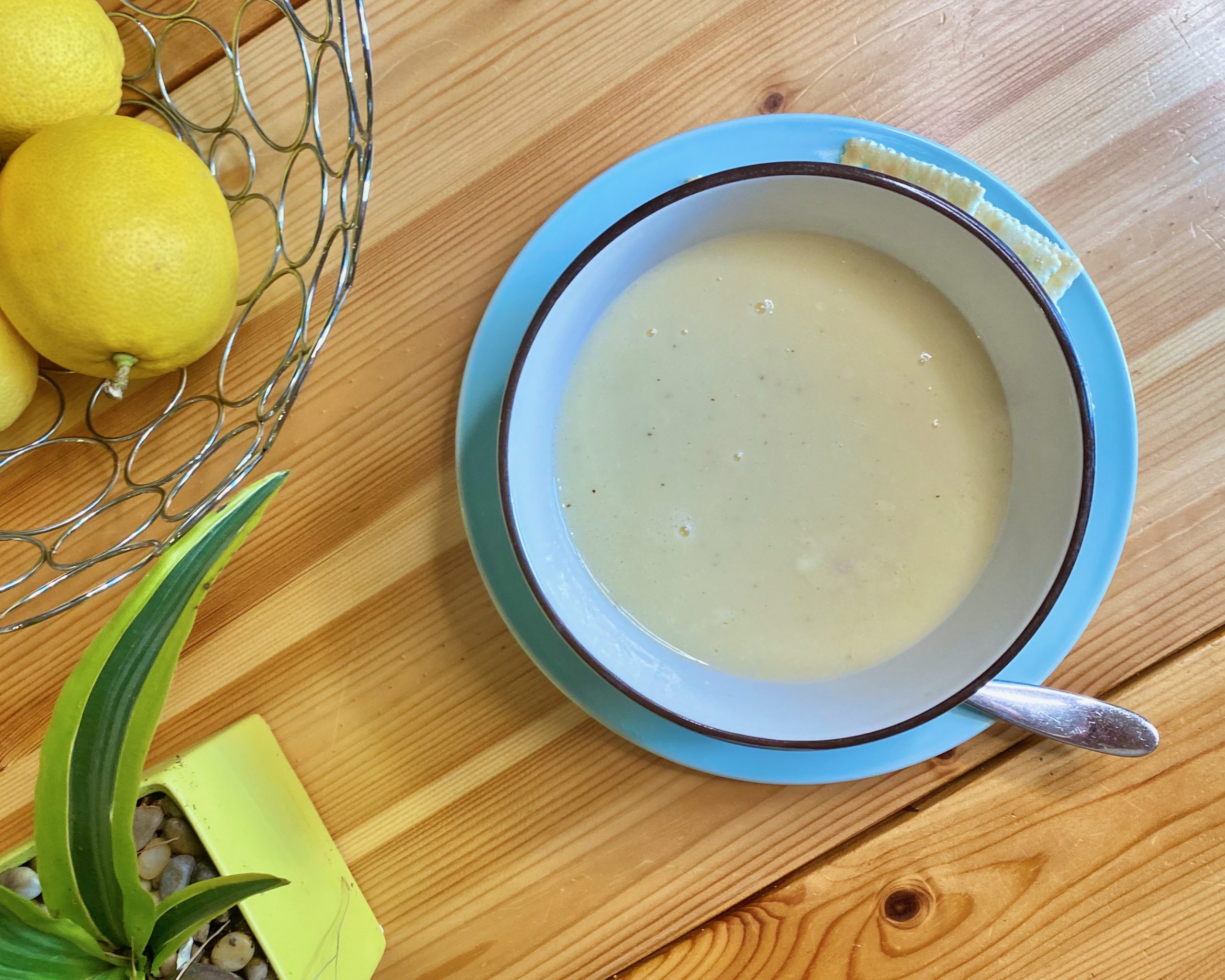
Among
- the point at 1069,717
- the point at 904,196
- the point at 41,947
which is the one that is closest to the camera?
the point at 41,947

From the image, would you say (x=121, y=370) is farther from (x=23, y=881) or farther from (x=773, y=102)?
(x=773, y=102)

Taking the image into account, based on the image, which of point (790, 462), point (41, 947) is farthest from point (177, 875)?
point (790, 462)

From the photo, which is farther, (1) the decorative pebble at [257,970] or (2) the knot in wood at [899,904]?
(2) the knot in wood at [899,904]

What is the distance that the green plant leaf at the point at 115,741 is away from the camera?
0.41 metres

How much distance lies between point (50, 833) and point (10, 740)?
34cm

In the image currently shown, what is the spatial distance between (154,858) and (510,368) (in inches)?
15.7

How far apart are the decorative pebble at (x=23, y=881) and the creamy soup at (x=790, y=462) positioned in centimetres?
40

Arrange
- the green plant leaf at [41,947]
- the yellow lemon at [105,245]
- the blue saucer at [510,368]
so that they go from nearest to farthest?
1. the green plant leaf at [41,947]
2. the yellow lemon at [105,245]
3. the blue saucer at [510,368]

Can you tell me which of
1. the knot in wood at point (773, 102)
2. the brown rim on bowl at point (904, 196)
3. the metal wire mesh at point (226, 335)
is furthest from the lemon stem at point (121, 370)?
the knot in wood at point (773, 102)

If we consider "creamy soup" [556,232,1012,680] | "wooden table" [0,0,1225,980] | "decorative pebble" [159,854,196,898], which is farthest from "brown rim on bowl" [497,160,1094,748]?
"decorative pebble" [159,854,196,898]

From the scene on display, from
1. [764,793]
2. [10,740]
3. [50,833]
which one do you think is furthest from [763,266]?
[10,740]

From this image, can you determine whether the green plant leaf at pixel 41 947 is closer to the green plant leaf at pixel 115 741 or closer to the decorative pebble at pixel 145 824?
the green plant leaf at pixel 115 741

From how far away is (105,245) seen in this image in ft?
1.67

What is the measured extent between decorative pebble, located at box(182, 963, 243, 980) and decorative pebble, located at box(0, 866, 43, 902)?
106 mm
